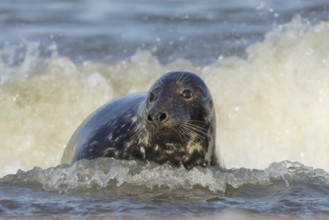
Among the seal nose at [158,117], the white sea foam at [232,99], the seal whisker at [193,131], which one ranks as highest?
the white sea foam at [232,99]

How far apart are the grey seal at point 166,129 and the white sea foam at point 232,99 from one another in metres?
2.41

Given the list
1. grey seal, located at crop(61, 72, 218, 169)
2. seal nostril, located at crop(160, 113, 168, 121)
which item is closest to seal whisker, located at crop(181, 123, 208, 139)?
grey seal, located at crop(61, 72, 218, 169)

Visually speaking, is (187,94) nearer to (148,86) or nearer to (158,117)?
(158,117)

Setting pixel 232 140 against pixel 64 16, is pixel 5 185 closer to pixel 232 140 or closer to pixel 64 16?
pixel 232 140

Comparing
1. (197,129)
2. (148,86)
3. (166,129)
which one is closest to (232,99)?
(148,86)

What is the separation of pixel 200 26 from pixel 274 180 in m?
7.08

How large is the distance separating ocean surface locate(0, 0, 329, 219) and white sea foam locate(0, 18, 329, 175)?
1cm

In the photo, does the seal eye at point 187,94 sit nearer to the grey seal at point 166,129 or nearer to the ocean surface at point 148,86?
the grey seal at point 166,129

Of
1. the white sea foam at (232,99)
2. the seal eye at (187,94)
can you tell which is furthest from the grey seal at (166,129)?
the white sea foam at (232,99)

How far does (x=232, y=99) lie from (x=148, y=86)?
0.83 meters

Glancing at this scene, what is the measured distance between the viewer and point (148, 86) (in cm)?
1075

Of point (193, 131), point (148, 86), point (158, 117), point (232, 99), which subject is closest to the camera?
point (158, 117)

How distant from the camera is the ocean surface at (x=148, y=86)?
6.41m

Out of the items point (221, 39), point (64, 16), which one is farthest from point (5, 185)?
point (64, 16)
